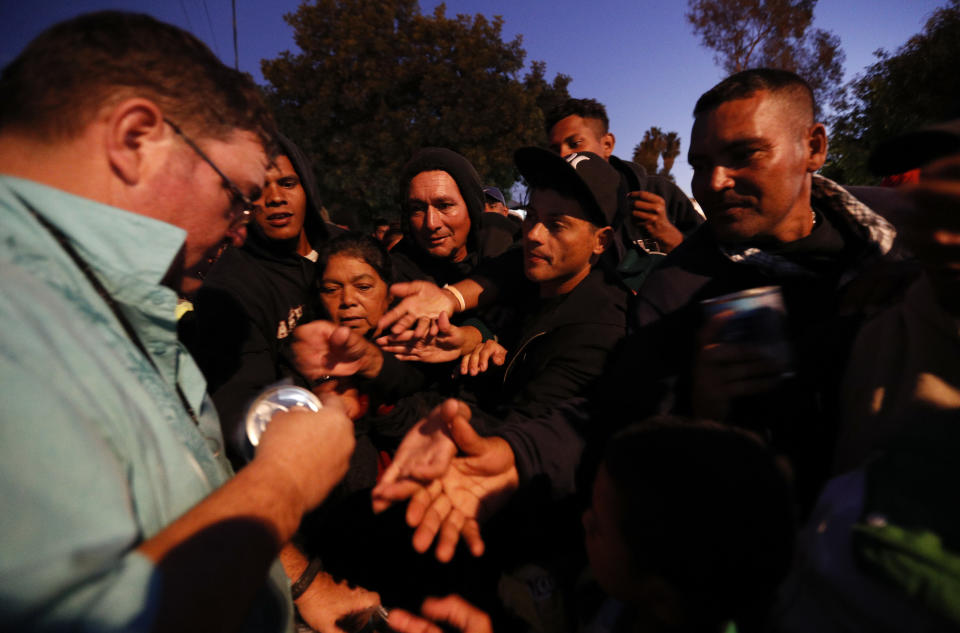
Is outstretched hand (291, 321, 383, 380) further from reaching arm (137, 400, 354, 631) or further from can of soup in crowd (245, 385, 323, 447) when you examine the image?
reaching arm (137, 400, 354, 631)

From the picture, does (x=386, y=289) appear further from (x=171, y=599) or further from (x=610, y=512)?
(x=171, y=599)

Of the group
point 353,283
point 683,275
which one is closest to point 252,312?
point 353,283

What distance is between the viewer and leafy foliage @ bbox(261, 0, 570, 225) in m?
19.7

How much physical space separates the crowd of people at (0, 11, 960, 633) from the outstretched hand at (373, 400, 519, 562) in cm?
1

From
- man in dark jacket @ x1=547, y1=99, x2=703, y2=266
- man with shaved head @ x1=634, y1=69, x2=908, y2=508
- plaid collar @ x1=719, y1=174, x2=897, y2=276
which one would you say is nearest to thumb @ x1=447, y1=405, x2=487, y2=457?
man with shaved head @ x1=634, y1=69, x2=908, y2=508

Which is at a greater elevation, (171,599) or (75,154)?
(75,154)

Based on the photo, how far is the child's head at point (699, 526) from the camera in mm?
1226

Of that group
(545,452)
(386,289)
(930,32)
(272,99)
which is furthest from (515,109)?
(545,452)

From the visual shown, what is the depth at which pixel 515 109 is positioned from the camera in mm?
19859

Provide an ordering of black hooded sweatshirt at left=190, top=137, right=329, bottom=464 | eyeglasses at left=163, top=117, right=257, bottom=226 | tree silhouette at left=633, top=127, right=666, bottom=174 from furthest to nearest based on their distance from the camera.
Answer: tree silhouette at left=633, top=127, right=666, bottom=174 → black hooded sweatshirt at left=190, top=137, right=329, bottom=464 → eyeglasses at left=163, top=117, right=257, bottom=226

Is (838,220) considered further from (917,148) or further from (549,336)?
(549,336)

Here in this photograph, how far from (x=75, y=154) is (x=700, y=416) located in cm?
209

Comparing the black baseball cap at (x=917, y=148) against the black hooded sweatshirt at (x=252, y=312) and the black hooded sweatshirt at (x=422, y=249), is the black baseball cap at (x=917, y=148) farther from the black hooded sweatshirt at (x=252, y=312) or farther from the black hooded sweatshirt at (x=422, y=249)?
the black hooded sweatshirt at (x=422, y=249)

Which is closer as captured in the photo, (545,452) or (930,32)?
(545,452)
